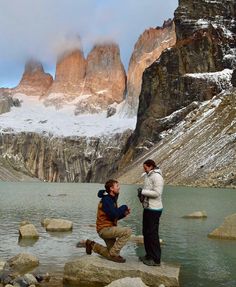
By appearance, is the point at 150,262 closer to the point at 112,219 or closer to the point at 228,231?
the point at 112,219

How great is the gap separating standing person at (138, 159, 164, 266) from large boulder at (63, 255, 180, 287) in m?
0.50

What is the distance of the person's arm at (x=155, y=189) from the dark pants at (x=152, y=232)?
0.66 m

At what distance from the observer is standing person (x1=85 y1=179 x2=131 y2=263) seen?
58.2ft

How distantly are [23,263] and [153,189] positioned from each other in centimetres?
600

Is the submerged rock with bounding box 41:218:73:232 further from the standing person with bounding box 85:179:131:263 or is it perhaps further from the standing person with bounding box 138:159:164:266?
the standing person with bounding box 138:159:164:266

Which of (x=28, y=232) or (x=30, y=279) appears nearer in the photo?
(x=30, y=279)

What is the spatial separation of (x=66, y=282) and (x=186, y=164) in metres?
117

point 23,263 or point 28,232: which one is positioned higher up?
point 28,232

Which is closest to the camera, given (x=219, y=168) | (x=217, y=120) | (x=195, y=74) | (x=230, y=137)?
(x=219, y=168)

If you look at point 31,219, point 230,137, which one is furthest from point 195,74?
point 31,219

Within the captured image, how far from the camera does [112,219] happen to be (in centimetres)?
1803

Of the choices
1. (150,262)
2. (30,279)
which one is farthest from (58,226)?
(30,279)

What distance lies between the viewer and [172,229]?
1273 inches

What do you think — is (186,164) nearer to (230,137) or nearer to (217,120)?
(230,137)
